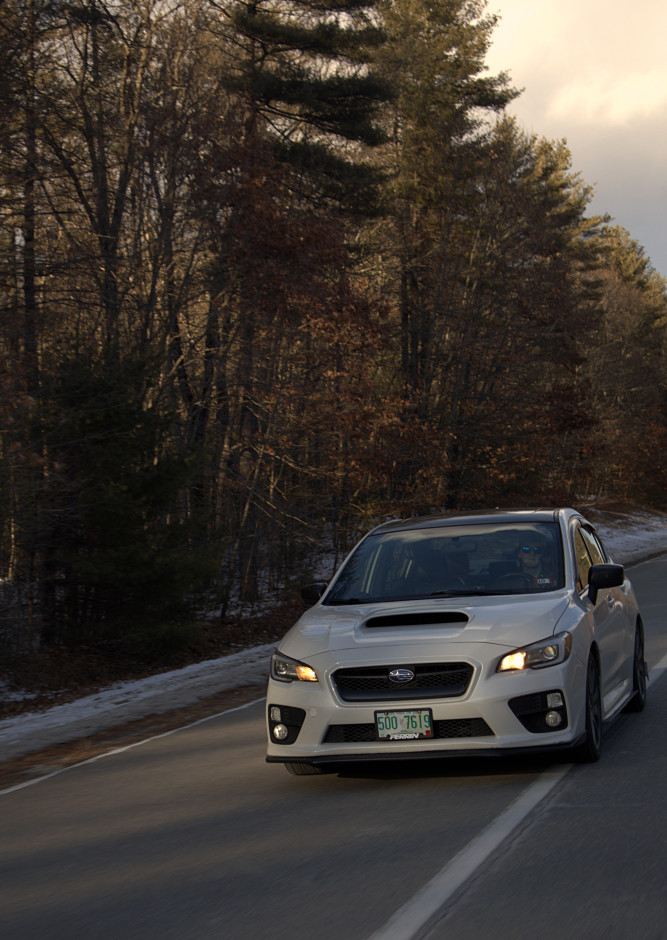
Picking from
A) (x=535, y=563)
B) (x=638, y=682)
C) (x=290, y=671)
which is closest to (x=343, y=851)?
(x=290, y=671)

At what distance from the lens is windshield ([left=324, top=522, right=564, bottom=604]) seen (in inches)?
309

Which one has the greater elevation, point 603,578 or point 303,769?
point 603,578

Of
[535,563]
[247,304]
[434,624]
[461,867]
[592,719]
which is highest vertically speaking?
[247,304]

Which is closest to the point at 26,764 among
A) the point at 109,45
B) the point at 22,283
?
the point at 22,283

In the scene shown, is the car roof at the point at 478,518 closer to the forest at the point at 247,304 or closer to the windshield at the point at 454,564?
the windshield at the point at 454,564

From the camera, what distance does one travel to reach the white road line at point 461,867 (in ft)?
14.5

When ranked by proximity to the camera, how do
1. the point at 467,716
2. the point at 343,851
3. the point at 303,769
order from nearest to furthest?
the point at 343,851 → the point at 467,716 → the point at 303,769

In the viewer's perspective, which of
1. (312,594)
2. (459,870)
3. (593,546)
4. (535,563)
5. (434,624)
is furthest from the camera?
(593,546)

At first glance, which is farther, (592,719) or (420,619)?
(592,719)

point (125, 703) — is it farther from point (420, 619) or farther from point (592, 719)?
point (592, 719)

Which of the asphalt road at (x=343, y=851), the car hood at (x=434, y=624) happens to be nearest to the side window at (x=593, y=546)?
the asphalt road at (x=343, y=851)

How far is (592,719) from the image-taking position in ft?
23.9

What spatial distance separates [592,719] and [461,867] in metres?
2.40

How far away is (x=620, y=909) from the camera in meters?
4.48
